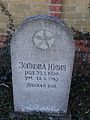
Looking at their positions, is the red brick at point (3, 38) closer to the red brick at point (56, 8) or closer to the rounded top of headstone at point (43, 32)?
the red brick at point (56, 8)

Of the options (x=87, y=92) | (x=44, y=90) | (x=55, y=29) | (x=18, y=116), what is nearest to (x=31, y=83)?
(x=44, y=90)

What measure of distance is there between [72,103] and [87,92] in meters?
0.41

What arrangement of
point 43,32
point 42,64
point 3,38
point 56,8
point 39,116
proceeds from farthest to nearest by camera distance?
point 3,38 → point 56,8 → point 39,116 → point 42,64 → point 43,32

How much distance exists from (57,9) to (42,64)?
1.32 m

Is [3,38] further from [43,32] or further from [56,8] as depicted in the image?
[43,32]

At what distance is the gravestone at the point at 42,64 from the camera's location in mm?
3717

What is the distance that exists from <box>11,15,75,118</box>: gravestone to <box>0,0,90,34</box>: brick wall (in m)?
1.22

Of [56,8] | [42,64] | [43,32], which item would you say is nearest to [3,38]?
[56,8]

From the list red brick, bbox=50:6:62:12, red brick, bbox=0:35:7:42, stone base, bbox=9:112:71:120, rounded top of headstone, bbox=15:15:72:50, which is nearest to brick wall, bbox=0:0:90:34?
red brick, bbox=50:6:62:12

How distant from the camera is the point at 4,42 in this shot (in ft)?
17.1

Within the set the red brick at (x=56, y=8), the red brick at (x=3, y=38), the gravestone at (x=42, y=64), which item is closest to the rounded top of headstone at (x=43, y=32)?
the gravestone at (x=42, y=64)

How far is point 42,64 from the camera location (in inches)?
154

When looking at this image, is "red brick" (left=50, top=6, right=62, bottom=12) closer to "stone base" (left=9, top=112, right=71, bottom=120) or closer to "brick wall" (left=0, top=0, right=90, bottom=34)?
"brick wall" (left=0, top=0, right=90, bottom=34)

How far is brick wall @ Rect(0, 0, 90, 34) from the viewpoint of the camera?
194 inches
